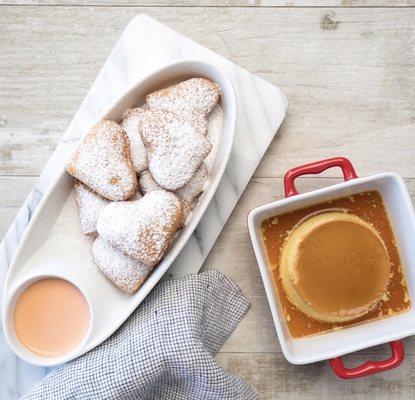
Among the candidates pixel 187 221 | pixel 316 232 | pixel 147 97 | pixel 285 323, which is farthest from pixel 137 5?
pixel 285 323

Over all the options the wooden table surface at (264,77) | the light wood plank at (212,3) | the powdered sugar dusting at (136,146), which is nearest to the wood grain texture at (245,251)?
the wooden table surface at (264,77)

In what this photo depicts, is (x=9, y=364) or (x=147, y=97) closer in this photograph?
(x=147, y=97)

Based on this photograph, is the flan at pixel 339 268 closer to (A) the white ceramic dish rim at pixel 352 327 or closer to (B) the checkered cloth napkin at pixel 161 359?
(A) the white ceramic dish rim at pixel 352 327

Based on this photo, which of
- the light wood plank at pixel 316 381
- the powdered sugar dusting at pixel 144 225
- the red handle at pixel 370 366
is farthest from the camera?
the light wood plank at pixel 316 381

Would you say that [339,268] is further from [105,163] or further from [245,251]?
[105,163]

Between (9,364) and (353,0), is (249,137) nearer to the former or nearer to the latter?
(353,0)
